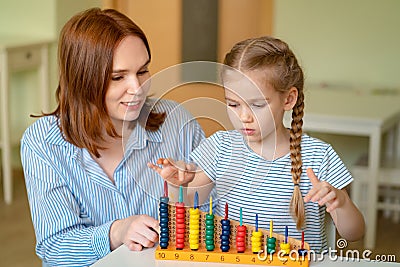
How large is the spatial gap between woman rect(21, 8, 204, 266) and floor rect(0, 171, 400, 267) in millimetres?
1468

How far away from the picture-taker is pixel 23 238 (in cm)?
336

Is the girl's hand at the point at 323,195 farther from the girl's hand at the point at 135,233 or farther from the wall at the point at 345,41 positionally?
the wall at the point at 345,41

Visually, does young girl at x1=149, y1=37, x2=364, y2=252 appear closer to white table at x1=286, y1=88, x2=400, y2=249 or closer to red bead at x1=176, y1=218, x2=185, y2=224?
red bead at x1=176, y1=218, x2=185, y2=224

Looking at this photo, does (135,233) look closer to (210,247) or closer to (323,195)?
(210,247)

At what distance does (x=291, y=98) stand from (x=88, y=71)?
43cm

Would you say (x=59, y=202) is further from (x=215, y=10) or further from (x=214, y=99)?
(x=215, y=10)

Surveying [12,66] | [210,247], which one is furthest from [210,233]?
[12,66]

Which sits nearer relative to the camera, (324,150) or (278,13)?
(324,150)

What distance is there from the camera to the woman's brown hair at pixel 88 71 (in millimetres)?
1576

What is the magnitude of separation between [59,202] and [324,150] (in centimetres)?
58

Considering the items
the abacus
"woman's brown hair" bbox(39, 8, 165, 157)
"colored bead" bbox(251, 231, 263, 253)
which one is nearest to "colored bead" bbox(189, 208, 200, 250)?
the abacus

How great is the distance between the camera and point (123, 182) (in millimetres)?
1694

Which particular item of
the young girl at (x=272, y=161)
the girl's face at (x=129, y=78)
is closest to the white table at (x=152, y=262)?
the young girl at (x=272, y=161)

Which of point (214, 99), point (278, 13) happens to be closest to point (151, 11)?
point (278, 13)
